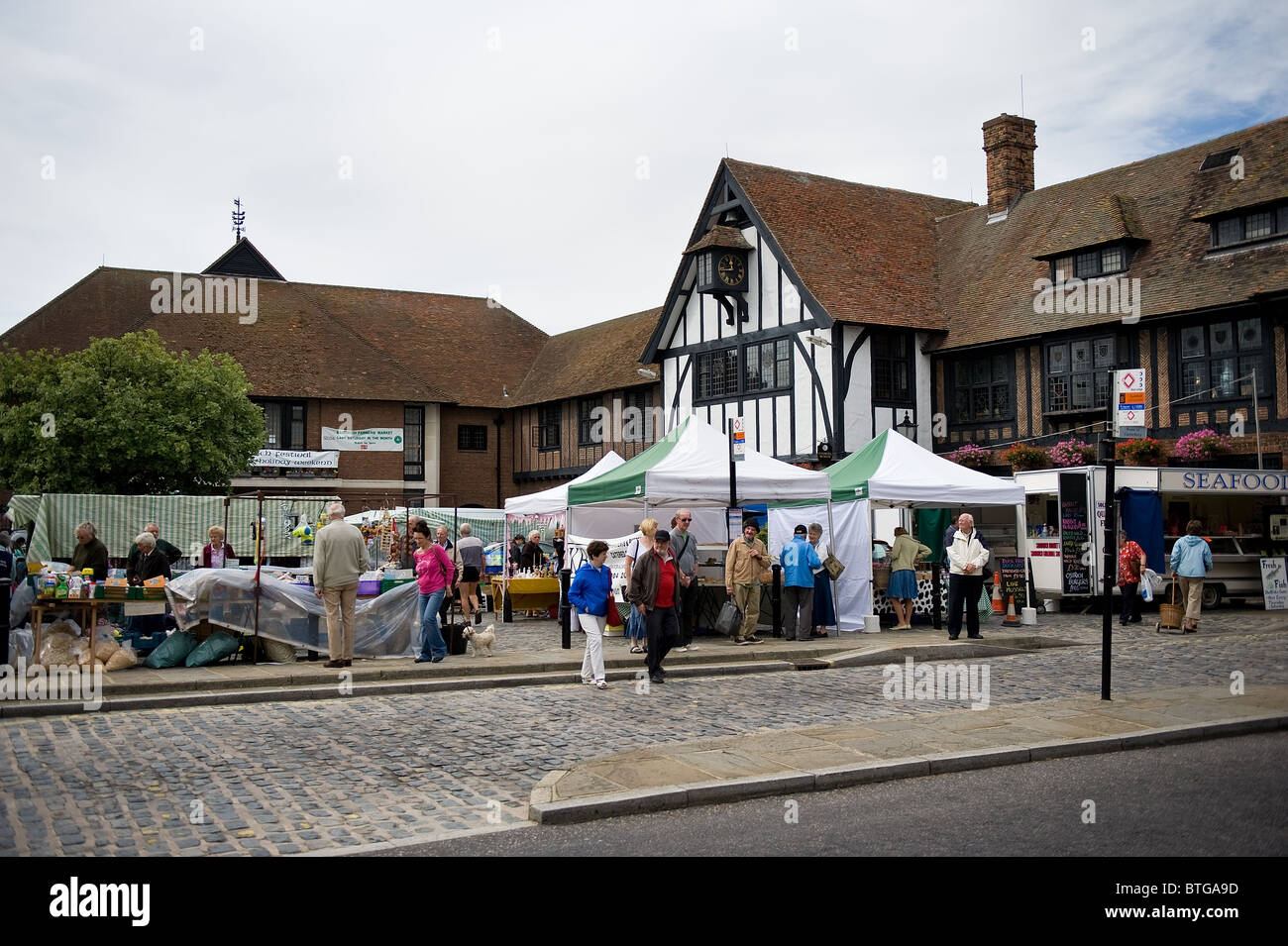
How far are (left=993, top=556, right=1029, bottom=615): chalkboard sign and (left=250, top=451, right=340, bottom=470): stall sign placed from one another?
23.5 m

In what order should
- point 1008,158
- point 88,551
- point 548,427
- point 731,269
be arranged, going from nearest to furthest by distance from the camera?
point 88,551, point 731,269, point 1008,158, point 548,427

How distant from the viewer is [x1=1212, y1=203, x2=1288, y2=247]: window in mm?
22781

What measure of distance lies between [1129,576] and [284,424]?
90.4 ft

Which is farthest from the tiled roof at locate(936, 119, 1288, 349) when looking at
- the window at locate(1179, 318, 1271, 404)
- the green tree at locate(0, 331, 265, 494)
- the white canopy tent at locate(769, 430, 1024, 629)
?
the green tree at locate(0, 331, 265, 494)

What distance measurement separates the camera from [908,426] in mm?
27859

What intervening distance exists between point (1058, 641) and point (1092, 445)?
8.82 meters

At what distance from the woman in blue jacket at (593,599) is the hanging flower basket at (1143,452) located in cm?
1487

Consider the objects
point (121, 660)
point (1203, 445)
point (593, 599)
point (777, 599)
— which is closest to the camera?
point (121, 660)

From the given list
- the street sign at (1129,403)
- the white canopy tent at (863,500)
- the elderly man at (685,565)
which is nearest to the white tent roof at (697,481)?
the white canopy tent at (863,500)

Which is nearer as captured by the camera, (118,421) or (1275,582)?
(1275,582)

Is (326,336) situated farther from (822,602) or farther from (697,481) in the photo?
(822,602)

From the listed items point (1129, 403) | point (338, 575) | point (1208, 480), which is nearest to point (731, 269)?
point (1208, 480)

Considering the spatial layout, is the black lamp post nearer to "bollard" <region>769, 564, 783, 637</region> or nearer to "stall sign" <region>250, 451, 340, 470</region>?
"bollard" <region>769, 564, 783, 637</region>

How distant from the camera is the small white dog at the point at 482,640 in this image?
1384 cm
